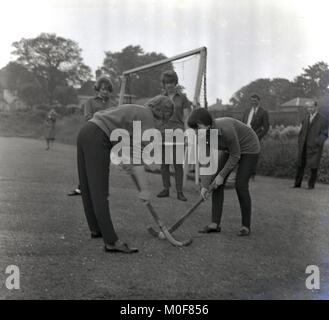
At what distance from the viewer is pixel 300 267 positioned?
14.6 feet

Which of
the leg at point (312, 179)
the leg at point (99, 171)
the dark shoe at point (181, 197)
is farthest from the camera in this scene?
the leg at point (312, 179)

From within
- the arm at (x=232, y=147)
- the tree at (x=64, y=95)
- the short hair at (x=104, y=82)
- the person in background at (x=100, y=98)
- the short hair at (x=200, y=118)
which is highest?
the tree at (x=64, y=95)

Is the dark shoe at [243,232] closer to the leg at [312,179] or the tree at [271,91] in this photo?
the leg at [312,179]

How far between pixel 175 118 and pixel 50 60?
64875 millimetres

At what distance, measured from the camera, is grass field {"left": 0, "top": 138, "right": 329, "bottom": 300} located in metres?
3.72

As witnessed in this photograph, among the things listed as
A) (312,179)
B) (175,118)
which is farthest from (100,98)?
(312,179)

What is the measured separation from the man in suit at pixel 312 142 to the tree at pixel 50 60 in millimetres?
57519

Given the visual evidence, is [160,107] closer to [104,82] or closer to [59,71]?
[104,82]

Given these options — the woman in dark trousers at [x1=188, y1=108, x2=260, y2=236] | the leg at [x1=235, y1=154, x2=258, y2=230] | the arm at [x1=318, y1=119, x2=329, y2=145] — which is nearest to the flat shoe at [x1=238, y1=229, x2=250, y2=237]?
the woman in dark trousers at [x1=188, y1=108, x2=260, y2=236]

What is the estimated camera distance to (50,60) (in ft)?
228

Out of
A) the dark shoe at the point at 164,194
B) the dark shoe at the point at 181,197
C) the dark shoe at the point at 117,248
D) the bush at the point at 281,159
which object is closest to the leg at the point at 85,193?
the dark shoe at the point at 117,248

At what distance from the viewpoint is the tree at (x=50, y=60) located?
Result: 6719cm

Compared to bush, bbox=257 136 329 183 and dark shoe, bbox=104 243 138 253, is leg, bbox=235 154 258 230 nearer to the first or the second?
dark shoe, bbox=104 243 138 253
